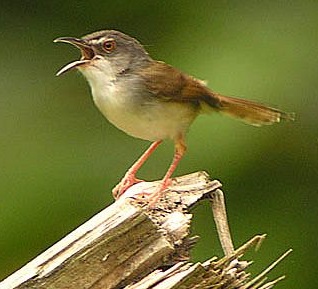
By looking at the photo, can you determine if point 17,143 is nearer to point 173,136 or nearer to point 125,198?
point 173,136

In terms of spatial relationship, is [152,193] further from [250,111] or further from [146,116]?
[250,111]

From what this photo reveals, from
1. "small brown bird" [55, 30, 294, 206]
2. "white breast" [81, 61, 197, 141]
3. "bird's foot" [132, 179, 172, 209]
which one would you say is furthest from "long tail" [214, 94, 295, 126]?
"bird's foot" [132, 179, 172, 209]

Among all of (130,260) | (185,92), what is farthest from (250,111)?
(130,260)

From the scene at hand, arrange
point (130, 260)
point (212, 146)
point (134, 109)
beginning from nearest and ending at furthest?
point (130, 260), point (134, 109), point (212, 146)

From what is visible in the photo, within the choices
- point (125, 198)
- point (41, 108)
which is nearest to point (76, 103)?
point (41, 108)

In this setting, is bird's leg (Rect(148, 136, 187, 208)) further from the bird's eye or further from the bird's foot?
the bird's eye

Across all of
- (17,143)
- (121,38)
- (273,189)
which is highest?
(121,38)

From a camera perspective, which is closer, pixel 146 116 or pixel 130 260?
pixel 130 260
